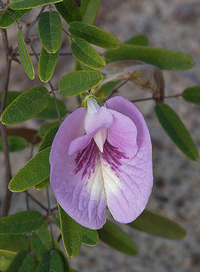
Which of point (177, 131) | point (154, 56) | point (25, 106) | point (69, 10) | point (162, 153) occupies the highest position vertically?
point (69, 10)

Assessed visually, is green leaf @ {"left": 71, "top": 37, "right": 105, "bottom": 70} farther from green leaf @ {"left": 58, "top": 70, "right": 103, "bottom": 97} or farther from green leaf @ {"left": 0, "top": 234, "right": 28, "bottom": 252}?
green leaf @ {"left": 0, "top": 234, "right": 28, "bottom": 252}

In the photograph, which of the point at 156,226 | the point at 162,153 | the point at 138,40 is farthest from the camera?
the point at 162,153

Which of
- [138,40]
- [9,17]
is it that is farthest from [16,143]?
[9,17]

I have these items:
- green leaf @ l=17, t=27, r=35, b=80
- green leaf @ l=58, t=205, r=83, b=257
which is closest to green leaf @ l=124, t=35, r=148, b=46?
green leaf @ l=17, t=27, r=35, b=80

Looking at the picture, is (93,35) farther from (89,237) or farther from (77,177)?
(89,237)

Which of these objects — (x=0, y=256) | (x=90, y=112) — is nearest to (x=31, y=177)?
(x=90, y=112)

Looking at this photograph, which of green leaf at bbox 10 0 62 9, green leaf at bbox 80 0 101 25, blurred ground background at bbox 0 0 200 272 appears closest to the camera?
green leaf at bbox 10 0 62 9

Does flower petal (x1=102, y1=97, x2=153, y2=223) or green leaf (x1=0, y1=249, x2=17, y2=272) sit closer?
flower petal (x1=102, y1=97, x2=153, y2=223)
